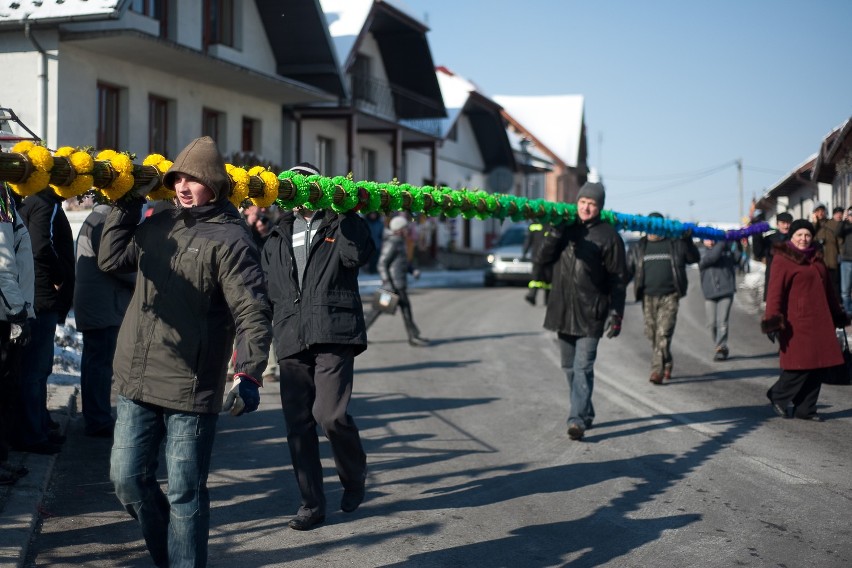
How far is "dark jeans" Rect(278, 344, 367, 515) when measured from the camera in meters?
5.82

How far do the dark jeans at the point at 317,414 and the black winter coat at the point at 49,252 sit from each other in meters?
2.07

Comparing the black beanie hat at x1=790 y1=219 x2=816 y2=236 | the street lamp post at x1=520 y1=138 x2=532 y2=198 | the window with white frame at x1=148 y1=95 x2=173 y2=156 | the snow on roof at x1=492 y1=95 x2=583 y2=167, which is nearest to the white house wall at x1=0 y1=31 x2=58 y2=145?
the window with white frame at x1=148 y1=95 x2=173 y2=156

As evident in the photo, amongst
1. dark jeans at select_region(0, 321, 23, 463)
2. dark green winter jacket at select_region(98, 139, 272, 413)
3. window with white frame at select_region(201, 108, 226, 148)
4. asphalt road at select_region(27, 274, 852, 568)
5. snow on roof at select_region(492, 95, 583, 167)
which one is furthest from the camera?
snow on roof at select_region(492, 95, 583, 167)

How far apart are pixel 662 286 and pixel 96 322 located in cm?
672

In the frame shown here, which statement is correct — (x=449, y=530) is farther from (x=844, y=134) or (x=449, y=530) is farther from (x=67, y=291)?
(x=844, y=134)

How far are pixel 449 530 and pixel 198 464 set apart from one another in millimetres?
1870

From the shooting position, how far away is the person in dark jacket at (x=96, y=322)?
25.5 ft

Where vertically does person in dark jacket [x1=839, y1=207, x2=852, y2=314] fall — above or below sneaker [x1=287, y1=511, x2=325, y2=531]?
above

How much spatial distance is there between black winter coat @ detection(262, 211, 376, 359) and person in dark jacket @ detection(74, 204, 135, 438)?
217 centimetres

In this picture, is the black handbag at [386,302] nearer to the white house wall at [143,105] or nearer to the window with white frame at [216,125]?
the white house wall at [143,105]

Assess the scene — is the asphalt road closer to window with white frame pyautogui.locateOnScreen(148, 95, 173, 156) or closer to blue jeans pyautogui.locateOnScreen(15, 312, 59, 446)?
blue jeans pyautogui.locateOnScreen(15, 312, 59, 446)

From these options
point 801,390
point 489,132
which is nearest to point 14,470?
point 801,390

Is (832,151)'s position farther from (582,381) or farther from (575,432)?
(575,432)

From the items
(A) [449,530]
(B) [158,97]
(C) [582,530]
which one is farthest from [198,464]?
(B) [158,97]
